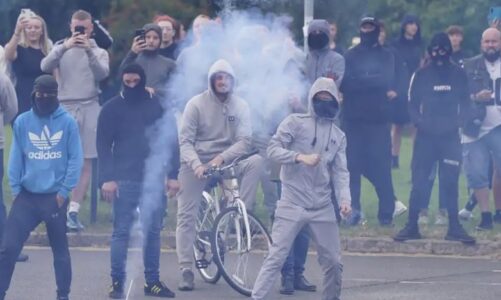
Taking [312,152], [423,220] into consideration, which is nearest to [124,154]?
[312,152]

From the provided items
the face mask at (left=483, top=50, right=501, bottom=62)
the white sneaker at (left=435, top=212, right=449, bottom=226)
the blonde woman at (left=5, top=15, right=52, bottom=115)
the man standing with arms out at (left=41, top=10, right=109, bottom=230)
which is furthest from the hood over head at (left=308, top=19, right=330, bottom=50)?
the white sneaker at (left=435, top=212, right=449, bottom=226)

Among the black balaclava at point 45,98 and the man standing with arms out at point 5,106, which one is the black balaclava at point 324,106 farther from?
the man standing with arms out at point 5,106

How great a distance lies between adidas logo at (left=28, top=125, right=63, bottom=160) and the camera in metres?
10.8

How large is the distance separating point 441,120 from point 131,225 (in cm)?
415

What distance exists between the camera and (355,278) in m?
12.8

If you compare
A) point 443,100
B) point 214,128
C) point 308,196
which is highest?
point 443,100

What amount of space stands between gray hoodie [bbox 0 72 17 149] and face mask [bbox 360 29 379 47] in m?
3.97

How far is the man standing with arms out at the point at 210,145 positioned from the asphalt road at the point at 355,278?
0.55 metres

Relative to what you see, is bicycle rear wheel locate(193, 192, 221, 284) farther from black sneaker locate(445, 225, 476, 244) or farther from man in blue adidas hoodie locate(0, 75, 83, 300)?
black sneaker locate(445, 225, 476, 244)

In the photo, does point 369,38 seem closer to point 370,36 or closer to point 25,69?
point 370,36

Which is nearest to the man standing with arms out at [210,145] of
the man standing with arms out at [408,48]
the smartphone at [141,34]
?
the smartphone at [141,34]

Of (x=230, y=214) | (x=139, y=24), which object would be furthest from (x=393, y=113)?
(x=230, y=214)

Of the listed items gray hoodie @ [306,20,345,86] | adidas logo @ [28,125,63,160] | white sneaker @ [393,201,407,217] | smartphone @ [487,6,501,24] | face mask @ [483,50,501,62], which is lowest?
white sneaker @ [393,201,407,217]

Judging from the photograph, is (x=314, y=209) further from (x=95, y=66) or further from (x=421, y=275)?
(x=95, y=66)
